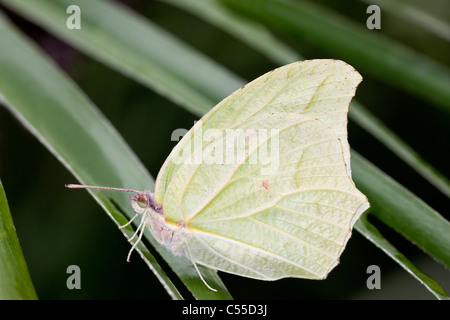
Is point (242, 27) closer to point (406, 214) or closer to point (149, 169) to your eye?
point (149, 169)

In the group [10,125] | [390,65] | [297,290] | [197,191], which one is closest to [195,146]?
[197,191]

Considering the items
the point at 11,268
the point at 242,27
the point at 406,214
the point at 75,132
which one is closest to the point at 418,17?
the point at 242,27

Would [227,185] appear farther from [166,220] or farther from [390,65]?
[390,65]

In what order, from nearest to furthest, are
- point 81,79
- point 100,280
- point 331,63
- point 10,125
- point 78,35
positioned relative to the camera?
point 331,63 → point 78,35 → point 100,280 → point 10,125 → point 81,79

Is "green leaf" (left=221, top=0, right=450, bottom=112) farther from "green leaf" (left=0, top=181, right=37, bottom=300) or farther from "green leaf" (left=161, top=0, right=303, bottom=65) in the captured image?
"green leaf" (left=0, top=181, right=37, bottom=300)

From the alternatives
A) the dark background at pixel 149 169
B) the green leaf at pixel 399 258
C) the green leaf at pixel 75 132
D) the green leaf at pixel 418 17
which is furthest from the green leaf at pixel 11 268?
the green leaf at pixel 418 17

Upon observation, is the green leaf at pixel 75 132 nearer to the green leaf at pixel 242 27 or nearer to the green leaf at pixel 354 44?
the green leaf at pixel 242 27
